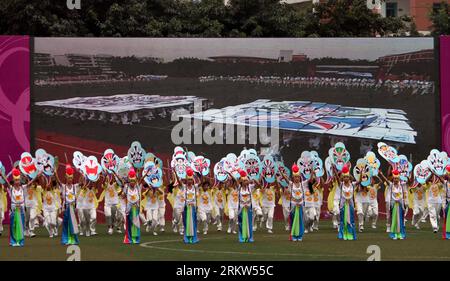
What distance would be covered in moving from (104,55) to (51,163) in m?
6.11

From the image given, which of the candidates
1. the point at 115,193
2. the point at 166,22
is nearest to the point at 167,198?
the point at 115,193

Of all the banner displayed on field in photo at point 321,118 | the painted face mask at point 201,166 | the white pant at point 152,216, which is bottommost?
the white pant at point 152,216

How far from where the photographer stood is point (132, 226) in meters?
22.0

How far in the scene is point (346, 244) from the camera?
21.7 metres

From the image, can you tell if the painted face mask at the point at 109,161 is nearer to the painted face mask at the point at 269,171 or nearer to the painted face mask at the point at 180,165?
the painted face mask at the point at 180,165

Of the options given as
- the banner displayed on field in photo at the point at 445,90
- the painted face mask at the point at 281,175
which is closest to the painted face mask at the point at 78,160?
the painted face mask at the point at 281,175

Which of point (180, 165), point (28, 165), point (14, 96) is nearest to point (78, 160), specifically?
point (28, 165)

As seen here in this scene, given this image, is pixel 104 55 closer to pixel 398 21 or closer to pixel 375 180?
pixel 375 180

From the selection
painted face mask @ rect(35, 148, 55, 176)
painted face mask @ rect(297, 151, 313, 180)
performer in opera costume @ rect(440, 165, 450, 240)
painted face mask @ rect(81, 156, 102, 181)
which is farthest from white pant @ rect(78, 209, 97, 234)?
performer in opera costume @ rect(440, 165, 450, 240)

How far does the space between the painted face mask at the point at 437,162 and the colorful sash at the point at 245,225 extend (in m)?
4.93

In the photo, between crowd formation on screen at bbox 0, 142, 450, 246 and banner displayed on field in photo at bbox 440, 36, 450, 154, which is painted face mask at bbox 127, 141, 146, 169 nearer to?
crowd formation on screen at bbox 0, 142, 450, 246

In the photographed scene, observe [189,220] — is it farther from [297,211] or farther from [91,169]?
[91,169]

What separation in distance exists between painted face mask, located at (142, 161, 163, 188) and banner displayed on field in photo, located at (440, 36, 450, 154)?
8.75 m

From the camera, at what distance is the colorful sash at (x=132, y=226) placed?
2186cm
